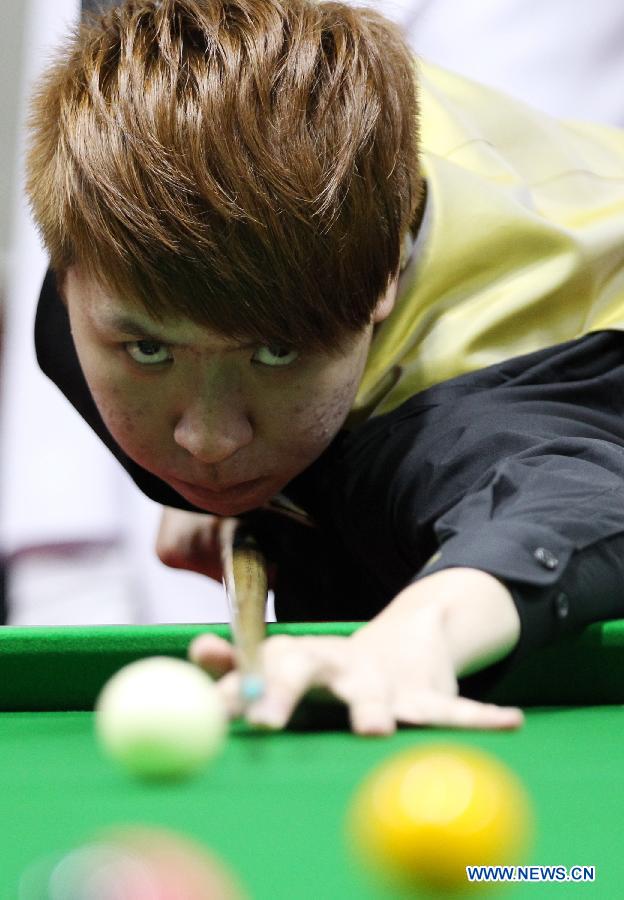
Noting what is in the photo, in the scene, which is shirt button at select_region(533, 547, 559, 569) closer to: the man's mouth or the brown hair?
the brown hair

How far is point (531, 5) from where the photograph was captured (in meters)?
3.34

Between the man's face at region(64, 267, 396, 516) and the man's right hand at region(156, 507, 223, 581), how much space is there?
75 centimetres

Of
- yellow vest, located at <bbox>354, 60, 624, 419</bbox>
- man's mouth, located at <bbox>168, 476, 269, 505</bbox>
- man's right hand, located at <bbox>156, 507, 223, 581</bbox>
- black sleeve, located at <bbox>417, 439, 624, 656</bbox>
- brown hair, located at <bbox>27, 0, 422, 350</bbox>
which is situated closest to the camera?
black sleeve, located at <bbox>417, 439, 624, 656</bbox>

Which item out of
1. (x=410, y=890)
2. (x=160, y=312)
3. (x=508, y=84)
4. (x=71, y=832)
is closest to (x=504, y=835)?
(x=410, y=890)

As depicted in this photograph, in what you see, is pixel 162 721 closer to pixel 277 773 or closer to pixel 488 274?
pixel 277 773

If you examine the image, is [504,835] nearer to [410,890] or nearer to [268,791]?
[410,890]

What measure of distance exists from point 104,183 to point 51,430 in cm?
243

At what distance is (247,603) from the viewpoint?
126cm

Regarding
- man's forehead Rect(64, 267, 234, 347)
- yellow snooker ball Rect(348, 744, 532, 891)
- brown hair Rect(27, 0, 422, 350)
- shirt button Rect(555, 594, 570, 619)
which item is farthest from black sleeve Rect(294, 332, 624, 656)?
yellow snooker ball Rect(348, 744, 532, 891)

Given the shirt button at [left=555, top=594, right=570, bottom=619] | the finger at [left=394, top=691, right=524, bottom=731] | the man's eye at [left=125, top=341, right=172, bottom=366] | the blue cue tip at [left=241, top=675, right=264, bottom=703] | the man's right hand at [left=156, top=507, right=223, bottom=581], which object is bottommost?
the man's right hand at [left=156, top=507, right=223, bottom=581]

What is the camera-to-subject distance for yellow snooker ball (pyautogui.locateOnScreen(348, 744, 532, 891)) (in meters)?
0.67

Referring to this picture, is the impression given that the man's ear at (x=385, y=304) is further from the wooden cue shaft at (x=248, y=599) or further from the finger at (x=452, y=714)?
the finger at (x=452, y=714)

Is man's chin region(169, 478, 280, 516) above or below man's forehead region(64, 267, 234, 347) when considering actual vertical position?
below

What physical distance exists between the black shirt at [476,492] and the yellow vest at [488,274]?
0.05 metres
